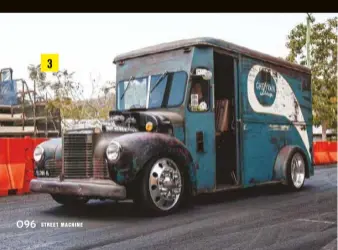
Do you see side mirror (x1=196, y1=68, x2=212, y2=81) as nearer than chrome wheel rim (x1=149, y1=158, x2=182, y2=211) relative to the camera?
No

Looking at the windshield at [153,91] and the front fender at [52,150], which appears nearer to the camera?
the front fender at [52,150]

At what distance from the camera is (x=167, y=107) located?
23.2ft

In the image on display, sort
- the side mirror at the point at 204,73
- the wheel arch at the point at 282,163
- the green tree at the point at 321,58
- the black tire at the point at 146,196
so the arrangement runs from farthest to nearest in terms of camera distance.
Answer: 1. the green tree at the point at 321,58
2. the wheel arch at the point at 282,163
3. the side mirror at the point at 204,73
4. the black tire at the point at 146,196

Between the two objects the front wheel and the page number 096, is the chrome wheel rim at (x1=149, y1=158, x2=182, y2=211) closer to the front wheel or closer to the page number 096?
the front wheel

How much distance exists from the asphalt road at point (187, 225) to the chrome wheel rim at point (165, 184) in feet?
0.84

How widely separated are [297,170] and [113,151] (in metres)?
4.88

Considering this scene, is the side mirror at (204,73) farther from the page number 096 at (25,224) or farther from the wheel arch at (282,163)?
the page number 096 at (25,224)

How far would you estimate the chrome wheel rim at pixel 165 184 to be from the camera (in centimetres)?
612

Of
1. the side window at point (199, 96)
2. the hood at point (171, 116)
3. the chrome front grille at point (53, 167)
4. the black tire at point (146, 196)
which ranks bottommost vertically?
the black tire at point (146, 196)

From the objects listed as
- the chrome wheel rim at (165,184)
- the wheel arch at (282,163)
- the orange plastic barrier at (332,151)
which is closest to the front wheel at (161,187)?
the chrome wheel rim at (165,184)

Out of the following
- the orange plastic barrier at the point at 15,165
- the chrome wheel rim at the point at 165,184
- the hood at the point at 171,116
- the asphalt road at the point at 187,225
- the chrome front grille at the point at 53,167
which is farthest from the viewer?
the orange plastic barrier at the point at 15,165

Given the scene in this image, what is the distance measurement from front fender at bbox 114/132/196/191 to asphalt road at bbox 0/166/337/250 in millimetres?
632

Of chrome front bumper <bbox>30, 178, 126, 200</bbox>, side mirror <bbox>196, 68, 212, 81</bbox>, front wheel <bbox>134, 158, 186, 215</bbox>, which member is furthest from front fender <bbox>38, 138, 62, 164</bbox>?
side mirror <bbox>196, 68, 212, 81</bbox>

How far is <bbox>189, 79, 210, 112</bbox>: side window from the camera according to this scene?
708 centimetres
